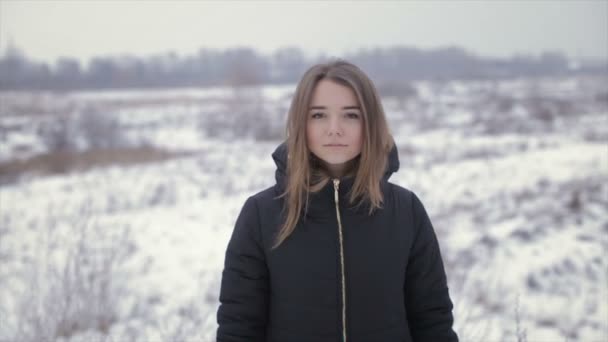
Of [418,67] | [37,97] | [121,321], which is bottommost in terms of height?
[121,321]

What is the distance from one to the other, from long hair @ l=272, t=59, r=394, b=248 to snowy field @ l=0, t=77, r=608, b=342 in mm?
1511

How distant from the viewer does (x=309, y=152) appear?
5.19ft

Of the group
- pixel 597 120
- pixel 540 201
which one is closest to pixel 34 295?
pixel 540 201

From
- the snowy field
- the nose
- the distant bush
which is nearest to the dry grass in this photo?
the snowy field

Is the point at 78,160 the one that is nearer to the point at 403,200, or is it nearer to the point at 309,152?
the point at 309,152

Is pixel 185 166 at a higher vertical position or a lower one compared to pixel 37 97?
lower

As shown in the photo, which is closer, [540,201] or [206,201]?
[540,201]

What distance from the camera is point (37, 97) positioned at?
19.2 m

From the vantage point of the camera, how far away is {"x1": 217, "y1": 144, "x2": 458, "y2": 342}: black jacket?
1504 millimetres

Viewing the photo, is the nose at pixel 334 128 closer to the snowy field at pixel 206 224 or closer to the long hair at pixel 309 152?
the long hair at pixel 309 152

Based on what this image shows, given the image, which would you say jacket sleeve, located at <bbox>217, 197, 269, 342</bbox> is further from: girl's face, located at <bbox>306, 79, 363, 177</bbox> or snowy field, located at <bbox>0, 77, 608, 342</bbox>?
snowy field, located at <bbox>0, 77, 608, 342</bbox>

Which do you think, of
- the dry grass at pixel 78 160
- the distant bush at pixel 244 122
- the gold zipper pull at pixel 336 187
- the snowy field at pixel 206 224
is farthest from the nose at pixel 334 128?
the distant bush at pixel 244 122

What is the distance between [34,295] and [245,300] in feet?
10.3

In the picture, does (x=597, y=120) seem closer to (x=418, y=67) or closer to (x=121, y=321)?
(x=121, y=321)
